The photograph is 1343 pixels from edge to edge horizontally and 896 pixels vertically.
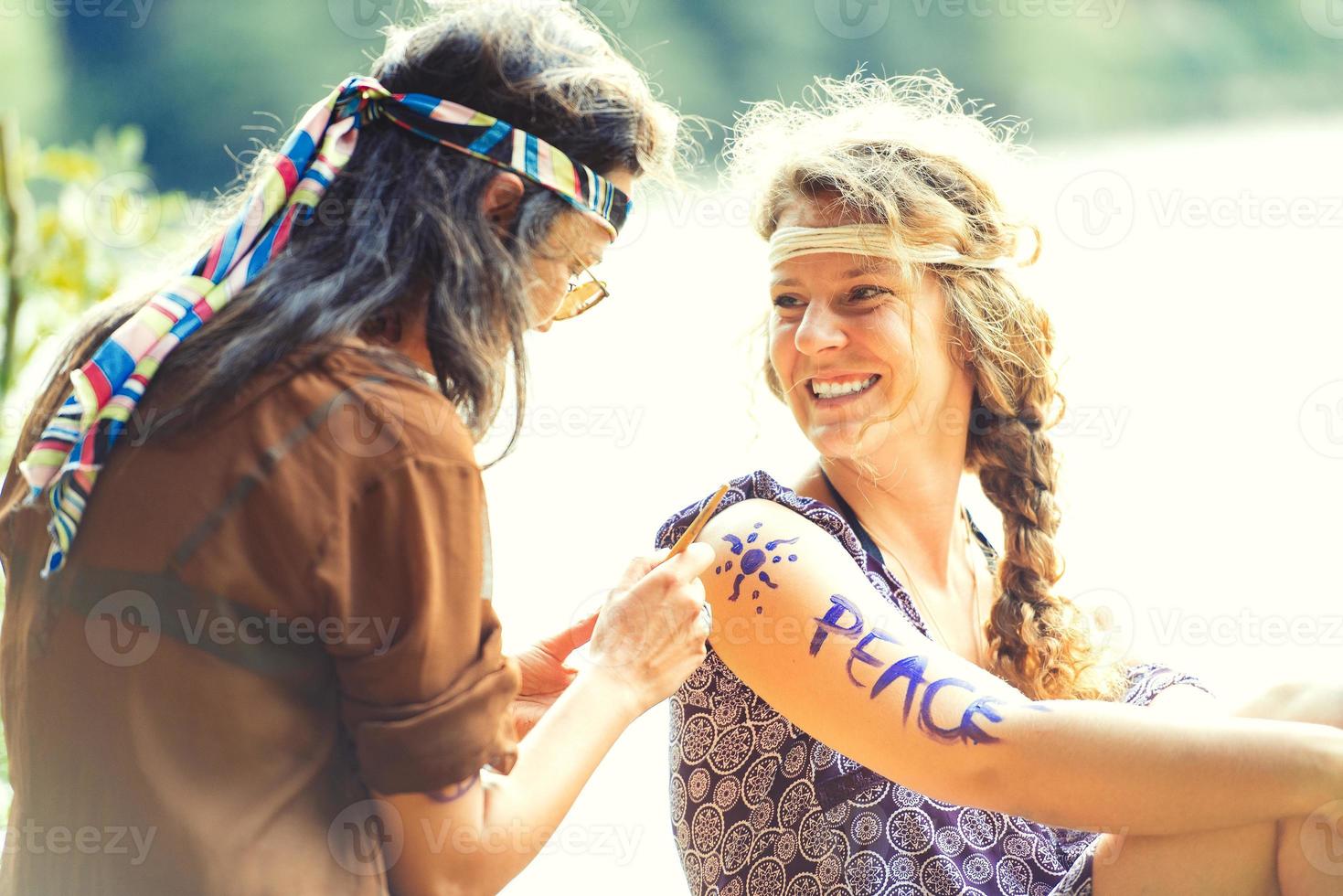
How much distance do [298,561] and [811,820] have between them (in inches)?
34.5

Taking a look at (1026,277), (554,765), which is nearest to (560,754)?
(554,765)

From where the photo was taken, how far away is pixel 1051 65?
33.7 ft

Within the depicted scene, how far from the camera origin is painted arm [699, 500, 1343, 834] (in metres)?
1.55

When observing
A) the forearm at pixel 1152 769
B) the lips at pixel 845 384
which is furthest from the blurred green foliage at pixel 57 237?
the forearm at pixel 1152 769

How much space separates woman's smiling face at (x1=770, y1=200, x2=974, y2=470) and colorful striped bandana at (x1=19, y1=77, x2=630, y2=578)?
21.7 inches

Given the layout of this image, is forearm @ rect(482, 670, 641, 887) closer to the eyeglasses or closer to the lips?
the eyeglasses

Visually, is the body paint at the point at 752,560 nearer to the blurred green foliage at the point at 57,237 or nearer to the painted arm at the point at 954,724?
the painted arm at the point at 954,724

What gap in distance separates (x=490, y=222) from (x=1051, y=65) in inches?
386

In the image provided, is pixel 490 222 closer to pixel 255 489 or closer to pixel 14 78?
pixel 255 489

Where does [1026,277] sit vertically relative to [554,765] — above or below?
above

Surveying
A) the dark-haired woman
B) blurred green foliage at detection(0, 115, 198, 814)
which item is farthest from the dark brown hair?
blurred green foliage at detection(0, 115, 198, 814)

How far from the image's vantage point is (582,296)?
1665 mm

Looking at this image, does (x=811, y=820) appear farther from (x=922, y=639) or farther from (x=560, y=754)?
(x=560, y=754)

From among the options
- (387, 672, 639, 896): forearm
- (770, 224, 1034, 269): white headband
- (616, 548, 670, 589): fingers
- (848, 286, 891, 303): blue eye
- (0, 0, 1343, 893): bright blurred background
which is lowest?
(387, 672, 639, 896): forearm
